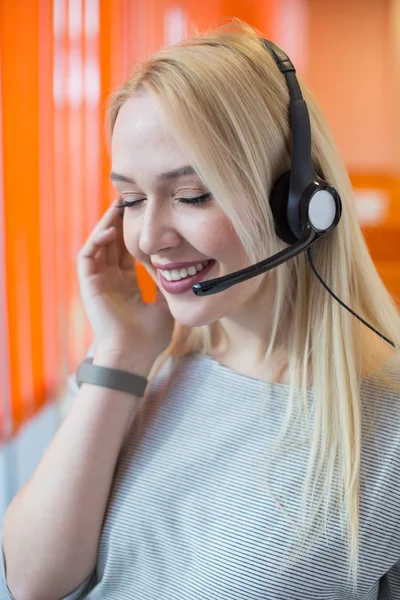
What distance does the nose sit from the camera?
94 cm

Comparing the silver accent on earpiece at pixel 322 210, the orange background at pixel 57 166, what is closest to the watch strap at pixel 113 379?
the silver accent on earpiece at pixel 322 210

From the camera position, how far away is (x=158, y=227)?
0.94 meters

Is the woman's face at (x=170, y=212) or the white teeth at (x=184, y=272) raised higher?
the woman's face at (x=170, y=212)

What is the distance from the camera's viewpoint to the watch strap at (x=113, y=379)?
1.11 m

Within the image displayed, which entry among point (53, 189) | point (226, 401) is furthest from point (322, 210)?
point (53, 189)

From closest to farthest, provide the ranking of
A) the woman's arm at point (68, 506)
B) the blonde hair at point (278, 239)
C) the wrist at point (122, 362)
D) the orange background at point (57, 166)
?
the blonde hair at point (278, 239) < the woman's arm at point (68, 506) < the wrist at point (122, 362) < the orange background at point (57, 166)

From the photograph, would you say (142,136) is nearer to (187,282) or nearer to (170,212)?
(170,212)

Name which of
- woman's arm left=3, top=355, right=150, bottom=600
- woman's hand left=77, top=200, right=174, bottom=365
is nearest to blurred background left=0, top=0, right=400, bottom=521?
woman's hand left=77, top=200, right=174, bottom=365

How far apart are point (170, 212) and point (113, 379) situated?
0.32m

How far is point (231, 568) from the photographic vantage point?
915 millimetres

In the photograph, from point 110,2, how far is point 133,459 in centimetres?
188

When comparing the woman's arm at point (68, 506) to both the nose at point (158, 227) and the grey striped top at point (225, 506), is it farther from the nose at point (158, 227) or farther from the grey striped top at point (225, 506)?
the nose at point (158, 227)

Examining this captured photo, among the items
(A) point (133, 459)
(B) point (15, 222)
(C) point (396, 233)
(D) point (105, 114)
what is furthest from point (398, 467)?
(C) point (396, 233)

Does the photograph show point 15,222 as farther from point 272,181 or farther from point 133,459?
point 272,181
